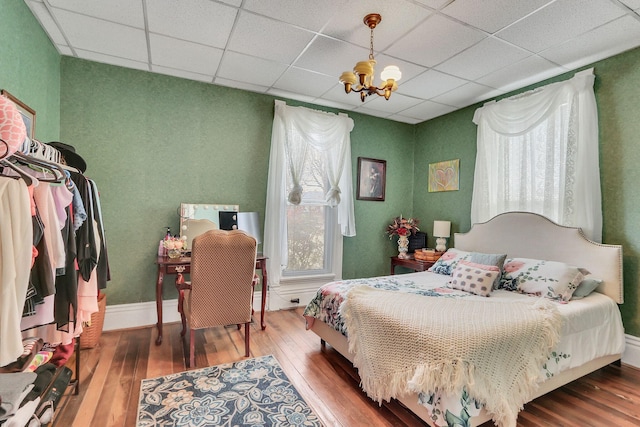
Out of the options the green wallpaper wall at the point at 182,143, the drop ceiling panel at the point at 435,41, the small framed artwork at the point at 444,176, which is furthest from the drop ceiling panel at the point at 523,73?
the small framed artwork at the point at 444,176

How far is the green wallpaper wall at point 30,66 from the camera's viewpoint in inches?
80.7

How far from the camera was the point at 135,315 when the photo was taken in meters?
3.33

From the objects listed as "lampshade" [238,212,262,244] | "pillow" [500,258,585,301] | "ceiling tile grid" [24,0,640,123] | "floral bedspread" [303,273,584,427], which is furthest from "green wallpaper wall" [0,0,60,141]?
"pillow" [500,258,585,301]

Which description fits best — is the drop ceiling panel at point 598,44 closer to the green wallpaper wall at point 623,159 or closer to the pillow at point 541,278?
the green wallpaper wall at point 623,159

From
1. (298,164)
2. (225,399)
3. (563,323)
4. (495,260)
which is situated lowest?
(225,399)

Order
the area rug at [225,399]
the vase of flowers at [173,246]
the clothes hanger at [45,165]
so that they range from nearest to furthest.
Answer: the clothes hanger at [45,165]
the area rug at [225,399]
the vase of flowers at [173,246]

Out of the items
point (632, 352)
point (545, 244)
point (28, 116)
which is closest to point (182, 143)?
point (28, 116)

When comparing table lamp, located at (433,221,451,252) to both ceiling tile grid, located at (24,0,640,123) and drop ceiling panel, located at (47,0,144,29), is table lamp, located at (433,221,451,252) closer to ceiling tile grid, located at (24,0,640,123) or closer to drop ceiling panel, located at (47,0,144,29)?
ceiling tile grid, located at (24,0,640,123)

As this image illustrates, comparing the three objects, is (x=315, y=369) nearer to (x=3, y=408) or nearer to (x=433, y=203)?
(x=3, y=408)

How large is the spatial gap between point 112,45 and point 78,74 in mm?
616

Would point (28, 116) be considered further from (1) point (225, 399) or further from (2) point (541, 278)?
(2) point (541, 278)

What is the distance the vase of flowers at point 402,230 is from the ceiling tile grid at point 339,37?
75.5 inches

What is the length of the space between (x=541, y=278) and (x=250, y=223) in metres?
3.01

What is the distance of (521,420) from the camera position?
196cm
